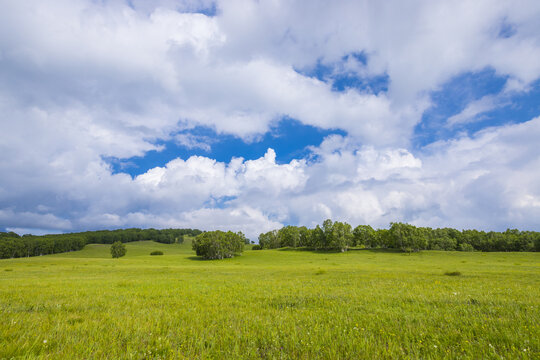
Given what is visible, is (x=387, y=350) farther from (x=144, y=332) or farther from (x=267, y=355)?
(x=144, y=332)

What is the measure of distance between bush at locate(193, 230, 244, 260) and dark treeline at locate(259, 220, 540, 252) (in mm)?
48025

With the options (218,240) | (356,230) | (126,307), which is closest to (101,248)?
(218,240)

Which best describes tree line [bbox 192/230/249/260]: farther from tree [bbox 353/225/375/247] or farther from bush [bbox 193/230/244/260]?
Result: tree [bbox 353/225/375/247]


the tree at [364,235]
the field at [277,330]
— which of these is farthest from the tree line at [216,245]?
the field at [277,330]

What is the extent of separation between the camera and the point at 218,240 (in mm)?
95312

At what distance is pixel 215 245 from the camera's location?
308ft

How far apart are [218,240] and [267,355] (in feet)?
313

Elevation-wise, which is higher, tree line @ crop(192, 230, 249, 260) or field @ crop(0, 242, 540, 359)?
field @ crop(0, 242, 540, 359)

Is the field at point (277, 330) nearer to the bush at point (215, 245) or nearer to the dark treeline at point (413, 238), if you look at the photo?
the bush at point (215, 245)

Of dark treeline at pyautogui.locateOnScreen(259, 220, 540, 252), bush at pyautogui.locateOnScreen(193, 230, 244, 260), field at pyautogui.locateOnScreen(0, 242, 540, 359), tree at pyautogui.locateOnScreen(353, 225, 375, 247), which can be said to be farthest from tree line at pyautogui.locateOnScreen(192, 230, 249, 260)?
field at pyautogui.locateOnScreen(0, 242, 540, 359)

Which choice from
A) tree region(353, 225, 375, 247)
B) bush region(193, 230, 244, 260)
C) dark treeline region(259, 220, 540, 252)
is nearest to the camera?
bush region(193, 230, 244, 260)

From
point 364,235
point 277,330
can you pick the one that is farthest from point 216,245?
point 277,330

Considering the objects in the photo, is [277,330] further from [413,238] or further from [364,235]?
[364,235]

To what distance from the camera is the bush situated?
309 feet
